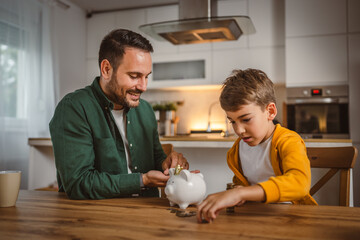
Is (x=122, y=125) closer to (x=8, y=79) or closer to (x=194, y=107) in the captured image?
(x=8, y=79)

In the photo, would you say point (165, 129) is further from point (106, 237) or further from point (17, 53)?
point (106, 237)

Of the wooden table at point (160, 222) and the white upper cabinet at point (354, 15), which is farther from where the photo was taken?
the white upper cabinet at point (354, 15)

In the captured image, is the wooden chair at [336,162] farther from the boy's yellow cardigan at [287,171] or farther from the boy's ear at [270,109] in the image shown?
the boy's ear at [270,109]

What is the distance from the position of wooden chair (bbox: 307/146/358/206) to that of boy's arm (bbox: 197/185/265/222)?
24.3 inches

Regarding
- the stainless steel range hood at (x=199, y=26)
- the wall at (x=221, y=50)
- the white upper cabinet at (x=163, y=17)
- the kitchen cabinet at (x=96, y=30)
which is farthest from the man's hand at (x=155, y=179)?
the kitchen cabinet at (x=96, y=30)

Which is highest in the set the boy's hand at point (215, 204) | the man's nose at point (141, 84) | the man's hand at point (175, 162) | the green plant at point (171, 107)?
the green plant at point (171, 107)

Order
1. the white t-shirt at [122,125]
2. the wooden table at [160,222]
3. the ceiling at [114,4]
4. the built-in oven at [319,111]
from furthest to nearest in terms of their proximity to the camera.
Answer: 1. the ceiling at [114,4]
2. the built-in oven at [319,111]
3. the white t-shirt at [122,125]
4. the wooden table at [160,222]

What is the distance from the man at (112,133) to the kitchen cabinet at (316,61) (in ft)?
8.66

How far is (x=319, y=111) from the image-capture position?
3.82 m

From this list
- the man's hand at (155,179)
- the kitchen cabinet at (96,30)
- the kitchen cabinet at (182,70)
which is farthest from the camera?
the kitchen cabinet at (96,30)

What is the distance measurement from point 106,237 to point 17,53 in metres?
3.38

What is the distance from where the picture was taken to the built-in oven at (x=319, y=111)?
12.1 ft

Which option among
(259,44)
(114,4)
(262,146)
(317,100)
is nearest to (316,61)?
(317,100)

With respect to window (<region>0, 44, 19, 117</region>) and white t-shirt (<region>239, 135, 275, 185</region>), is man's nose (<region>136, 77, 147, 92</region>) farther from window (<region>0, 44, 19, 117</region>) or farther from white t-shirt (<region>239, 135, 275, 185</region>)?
window (<region>0, 44, 19, 117</region>)
